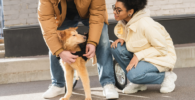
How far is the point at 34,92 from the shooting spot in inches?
117

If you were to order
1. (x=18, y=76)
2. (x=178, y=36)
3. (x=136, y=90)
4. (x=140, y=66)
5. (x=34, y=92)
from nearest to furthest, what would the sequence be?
(x=140, y=66) → (x=136, y=90) → (x=34, y=92) → (x=18, y=76) → (x=178, y=36)

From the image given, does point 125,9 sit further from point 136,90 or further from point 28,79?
Answer: point 28,79

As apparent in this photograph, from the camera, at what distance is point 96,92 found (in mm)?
2713

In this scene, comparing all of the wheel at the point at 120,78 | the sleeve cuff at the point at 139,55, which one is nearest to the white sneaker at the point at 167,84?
the sleeve cuff at the point at 139,55

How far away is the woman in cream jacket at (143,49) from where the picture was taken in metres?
2.27

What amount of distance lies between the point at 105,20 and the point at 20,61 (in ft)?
6.82

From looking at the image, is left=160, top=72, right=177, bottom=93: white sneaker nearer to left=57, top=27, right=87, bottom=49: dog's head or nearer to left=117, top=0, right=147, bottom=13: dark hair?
Result: left=117, top=0, right=147, bottom=13: dark hair

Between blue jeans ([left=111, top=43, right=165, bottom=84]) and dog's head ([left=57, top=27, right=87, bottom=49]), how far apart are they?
0.51m

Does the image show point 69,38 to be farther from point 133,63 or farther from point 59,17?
point 133,63

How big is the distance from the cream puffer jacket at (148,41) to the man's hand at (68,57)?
0.69 metres

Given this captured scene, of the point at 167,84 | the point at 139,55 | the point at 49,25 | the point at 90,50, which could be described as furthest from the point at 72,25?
the point at 167,84

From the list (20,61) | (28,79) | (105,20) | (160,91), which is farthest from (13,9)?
(160,91)

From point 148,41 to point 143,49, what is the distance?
111 millimetres

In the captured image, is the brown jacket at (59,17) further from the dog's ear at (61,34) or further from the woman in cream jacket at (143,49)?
the woman in cream jacket at (143,49)
